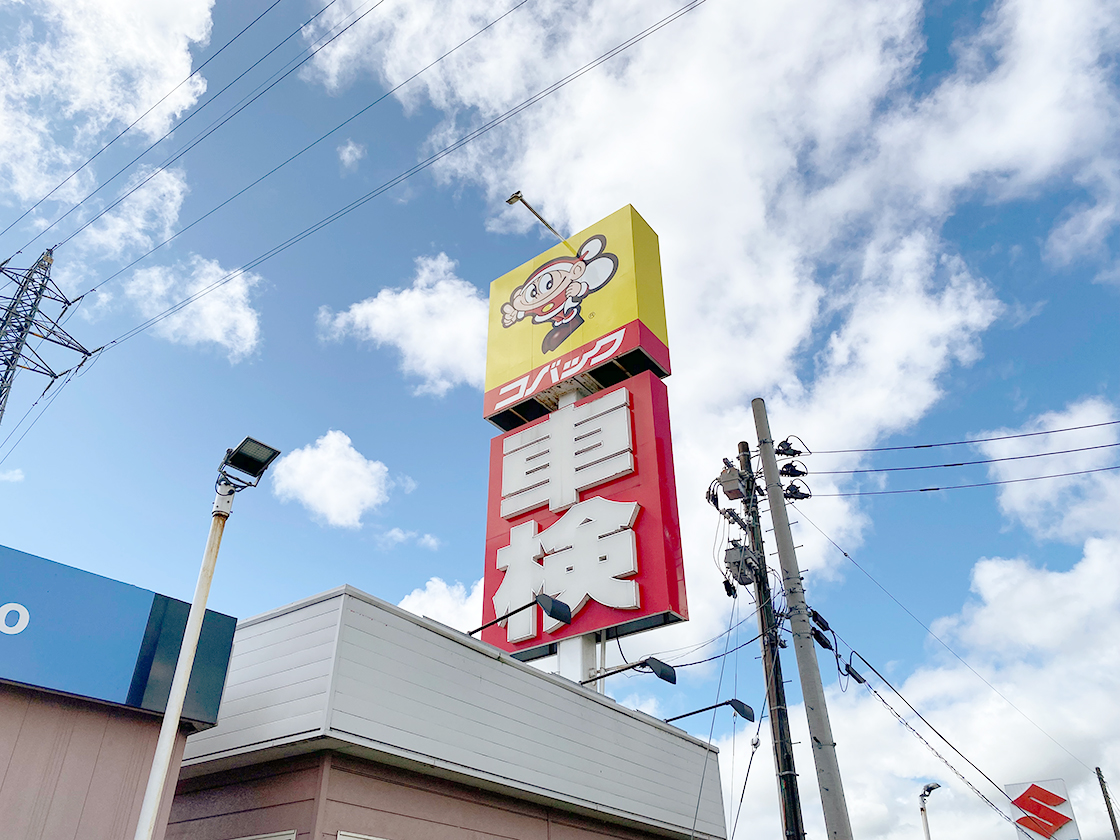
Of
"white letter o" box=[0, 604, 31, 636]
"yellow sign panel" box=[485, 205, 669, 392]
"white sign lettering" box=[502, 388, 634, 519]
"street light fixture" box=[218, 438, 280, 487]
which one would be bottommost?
"white letter o" box=[0, 604, 31, 636]

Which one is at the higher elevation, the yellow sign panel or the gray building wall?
the yellow sign panel

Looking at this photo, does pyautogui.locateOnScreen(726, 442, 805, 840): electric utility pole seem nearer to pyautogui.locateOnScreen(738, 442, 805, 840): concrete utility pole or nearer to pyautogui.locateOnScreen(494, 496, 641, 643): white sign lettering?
pyautogui.locateOnScreen(738, 442, 805, 840): concrete utility pole

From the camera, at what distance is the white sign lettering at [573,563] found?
15.9 metres

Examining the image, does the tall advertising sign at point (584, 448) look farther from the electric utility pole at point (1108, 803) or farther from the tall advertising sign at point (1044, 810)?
the electric utility pole at point (1108, 803)

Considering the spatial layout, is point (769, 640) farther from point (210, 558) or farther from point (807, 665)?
point (210, 558)

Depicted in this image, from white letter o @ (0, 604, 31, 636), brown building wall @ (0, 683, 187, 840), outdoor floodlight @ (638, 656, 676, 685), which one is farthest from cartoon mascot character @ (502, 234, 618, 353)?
white letter o @ (0, 604, 31, 636)

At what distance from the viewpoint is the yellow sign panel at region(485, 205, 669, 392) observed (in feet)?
63.8

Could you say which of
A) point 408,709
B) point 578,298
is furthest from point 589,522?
point 408,709

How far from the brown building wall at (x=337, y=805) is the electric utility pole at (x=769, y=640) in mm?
3933

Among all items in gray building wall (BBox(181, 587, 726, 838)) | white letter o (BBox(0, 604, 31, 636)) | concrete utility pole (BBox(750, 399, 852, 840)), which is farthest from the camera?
concrete utility pole (BBox(750, 399, 852, 840))

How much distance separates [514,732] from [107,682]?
5.14m

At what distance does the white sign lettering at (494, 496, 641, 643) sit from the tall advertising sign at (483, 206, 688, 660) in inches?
1.0

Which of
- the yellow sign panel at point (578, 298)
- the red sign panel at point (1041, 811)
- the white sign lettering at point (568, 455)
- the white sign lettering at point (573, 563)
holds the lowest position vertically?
the red sign panel at point (1041, 811)

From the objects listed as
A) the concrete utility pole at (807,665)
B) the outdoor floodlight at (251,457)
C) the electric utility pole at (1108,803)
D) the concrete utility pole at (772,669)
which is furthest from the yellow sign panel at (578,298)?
the electric utility pole at (1108,803)
